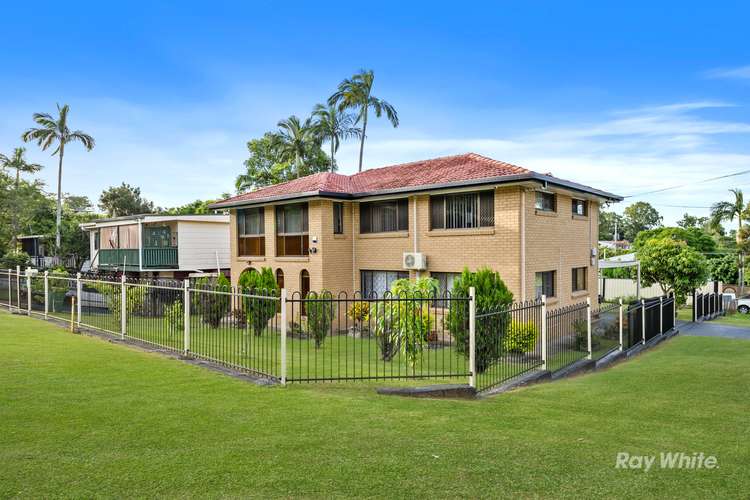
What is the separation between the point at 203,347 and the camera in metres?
10.5

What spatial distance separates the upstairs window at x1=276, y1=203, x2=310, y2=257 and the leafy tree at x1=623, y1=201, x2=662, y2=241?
263 feet

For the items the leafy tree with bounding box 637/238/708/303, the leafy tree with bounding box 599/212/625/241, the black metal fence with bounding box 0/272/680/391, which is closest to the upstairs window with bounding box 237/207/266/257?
the black metal fence with bounding box 0/272/680/391

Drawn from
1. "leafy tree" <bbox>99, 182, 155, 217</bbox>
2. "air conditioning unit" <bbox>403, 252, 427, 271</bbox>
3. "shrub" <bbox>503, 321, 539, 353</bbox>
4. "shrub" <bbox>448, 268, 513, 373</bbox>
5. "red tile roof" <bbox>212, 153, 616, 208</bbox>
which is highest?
"leafy tree" <bbox>99, 182, 155, 217</bbox>

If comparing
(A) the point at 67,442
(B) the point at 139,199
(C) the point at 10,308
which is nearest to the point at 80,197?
(B) the point at 139,199

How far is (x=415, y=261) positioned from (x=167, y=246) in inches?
660

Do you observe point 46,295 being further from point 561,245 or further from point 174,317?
point 561,245

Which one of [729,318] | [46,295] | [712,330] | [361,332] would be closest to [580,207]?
[712,330]

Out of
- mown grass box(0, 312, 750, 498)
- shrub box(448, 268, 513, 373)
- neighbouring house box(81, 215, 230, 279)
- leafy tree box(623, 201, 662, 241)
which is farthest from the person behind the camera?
leafy tree box(623, 201, 662, 241)

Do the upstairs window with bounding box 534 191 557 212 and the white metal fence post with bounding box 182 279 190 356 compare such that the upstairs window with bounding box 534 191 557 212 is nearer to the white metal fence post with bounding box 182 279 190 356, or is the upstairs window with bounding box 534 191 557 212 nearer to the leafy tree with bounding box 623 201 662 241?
the white metal fence post with bounding box 182 279 190 356

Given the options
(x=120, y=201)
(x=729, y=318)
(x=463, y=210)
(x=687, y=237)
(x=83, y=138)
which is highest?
(x=83, y=138)

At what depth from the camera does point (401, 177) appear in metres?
19.5

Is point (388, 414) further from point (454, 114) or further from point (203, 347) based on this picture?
point (454, 114)

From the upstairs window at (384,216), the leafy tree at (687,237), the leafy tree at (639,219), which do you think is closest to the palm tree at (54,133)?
the upstairs window at (384,216)

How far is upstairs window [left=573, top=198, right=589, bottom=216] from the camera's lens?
19.1m
